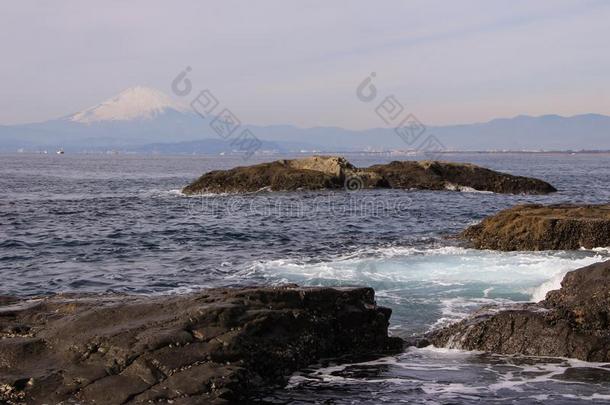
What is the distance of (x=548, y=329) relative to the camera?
12.1m

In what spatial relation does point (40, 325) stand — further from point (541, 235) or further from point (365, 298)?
point (541, 235)

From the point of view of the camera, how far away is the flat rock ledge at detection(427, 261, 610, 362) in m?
11.7

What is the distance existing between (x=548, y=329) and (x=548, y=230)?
1197 centimetres

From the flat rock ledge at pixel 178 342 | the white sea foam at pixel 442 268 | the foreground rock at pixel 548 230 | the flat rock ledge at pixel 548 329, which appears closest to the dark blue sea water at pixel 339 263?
the white sea foam at pixel 442 268

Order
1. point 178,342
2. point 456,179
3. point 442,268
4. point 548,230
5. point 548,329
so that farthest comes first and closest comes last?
point 456,179, point 548,230, point 442,268, point 548,329, point 178,342

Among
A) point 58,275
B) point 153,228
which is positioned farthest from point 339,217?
point 58,275

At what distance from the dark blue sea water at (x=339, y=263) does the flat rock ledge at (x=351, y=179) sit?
6.84 meters

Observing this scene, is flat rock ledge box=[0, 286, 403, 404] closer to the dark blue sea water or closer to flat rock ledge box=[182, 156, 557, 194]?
the dark blue sea water

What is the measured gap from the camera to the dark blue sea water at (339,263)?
10523mm

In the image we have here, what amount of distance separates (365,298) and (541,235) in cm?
1271

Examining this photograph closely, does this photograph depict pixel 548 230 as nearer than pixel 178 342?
No

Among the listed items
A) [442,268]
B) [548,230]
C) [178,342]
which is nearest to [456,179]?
[548,230]

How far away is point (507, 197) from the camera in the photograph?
161ft

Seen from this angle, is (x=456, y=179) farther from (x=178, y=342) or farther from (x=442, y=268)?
(x=178, y=342)
